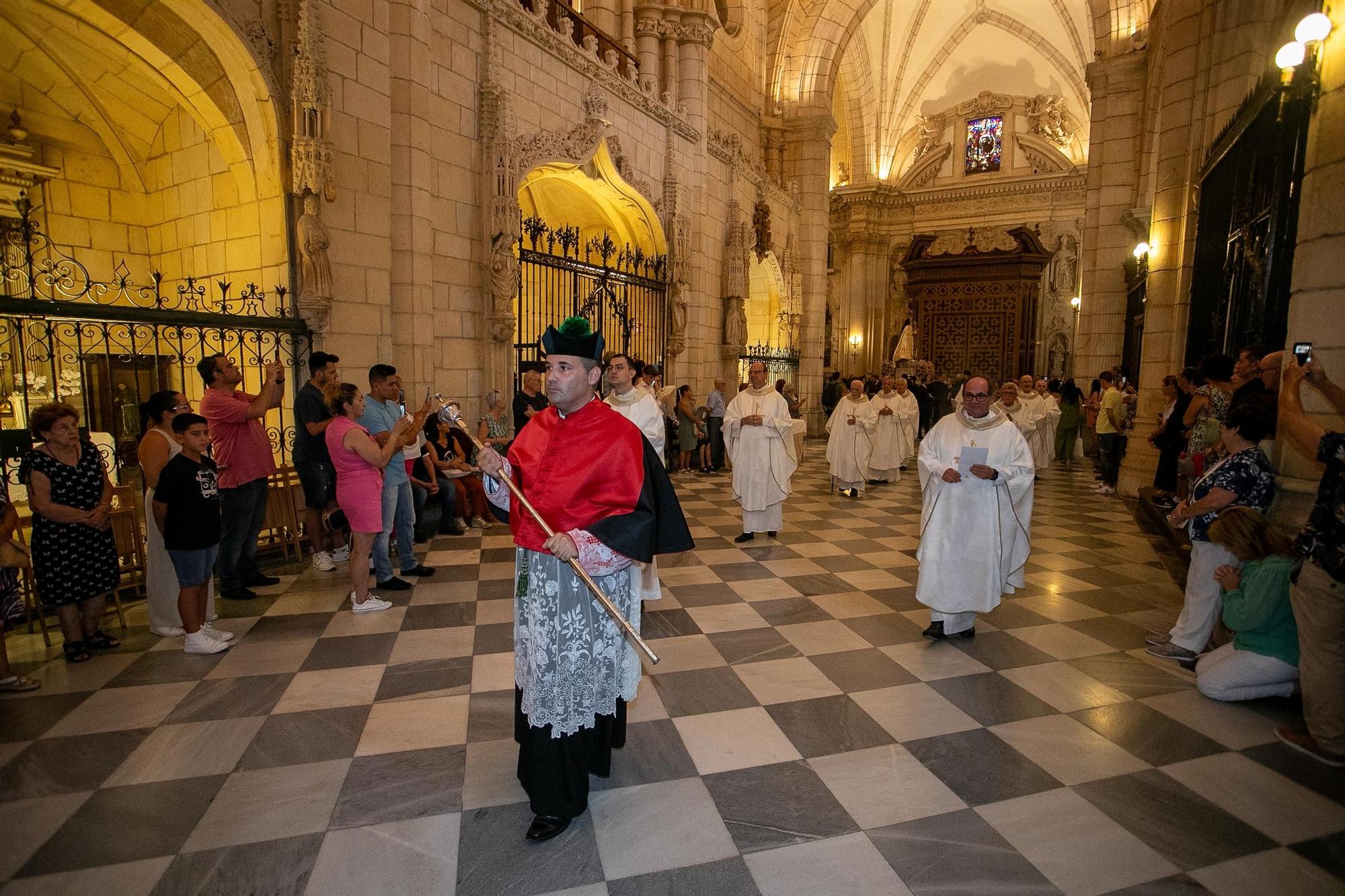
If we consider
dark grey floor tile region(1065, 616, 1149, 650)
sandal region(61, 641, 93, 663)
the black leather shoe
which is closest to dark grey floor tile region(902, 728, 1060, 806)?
the black leather shoe

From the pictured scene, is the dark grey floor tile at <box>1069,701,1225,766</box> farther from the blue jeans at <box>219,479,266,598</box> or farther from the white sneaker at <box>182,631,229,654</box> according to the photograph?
the blue jeans at <box>219,479,266,598</box>

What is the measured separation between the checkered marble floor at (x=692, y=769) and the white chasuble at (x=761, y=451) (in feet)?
7.36

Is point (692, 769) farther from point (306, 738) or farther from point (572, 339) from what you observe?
point (572, 339)

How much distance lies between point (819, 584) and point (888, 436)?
5704mm

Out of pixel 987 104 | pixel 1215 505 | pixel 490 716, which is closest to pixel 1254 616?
pixel 1215 505

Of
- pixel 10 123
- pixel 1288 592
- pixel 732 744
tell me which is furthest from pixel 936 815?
pixel 10 123

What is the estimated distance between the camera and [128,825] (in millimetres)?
2574

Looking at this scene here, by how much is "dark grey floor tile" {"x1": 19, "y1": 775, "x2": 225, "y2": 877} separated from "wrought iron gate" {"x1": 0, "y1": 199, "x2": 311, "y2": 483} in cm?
249

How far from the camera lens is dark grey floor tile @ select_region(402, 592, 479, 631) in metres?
4.62

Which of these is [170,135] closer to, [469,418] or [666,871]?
[469,418]

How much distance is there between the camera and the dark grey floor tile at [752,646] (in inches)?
165

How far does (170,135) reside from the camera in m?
7.32

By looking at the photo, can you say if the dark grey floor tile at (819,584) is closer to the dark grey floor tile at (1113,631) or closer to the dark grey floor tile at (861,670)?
the dark grey floor tile at (861,670)

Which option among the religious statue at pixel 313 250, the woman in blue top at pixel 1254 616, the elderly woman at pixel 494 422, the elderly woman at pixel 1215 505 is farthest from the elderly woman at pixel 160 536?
the elderly woman at pixel 1215 505
